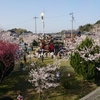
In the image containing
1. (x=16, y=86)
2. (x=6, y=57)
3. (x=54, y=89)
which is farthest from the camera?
(x=16, y=86)

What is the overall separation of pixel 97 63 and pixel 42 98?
615 centimetres

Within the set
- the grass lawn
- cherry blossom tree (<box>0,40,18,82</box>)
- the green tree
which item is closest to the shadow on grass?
the grass lawn

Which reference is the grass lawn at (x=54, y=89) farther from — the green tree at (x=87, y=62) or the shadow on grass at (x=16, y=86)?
the green tree at (x=87, y=62)

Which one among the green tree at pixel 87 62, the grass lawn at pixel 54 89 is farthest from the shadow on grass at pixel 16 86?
the green tree at pixel 87 62

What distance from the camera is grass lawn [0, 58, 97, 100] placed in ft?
56.2

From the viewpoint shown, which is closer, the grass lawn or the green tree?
the grass lawn

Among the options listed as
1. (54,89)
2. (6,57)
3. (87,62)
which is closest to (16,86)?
(6,57)

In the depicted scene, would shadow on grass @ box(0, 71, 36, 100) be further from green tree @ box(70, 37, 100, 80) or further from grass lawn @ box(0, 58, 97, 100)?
green tree @ box(70, 37, 100, 80)

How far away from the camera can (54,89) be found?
18.3 metres

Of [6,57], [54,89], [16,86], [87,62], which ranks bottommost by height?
[54,89]

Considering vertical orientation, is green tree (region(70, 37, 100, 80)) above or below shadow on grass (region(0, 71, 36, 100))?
above

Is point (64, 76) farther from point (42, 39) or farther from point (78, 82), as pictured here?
point (42, 39)

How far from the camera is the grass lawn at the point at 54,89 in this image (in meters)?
17.1

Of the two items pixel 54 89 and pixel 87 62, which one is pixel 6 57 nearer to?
pixel 54 89
